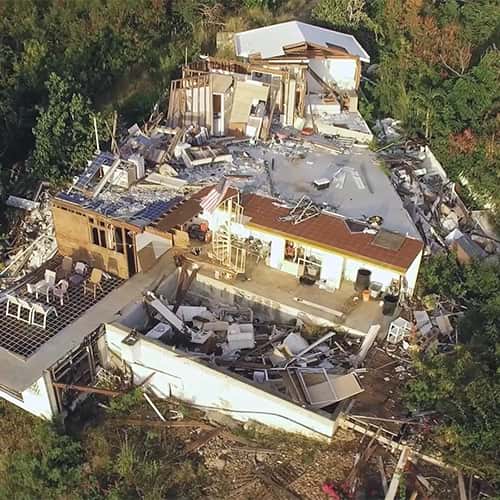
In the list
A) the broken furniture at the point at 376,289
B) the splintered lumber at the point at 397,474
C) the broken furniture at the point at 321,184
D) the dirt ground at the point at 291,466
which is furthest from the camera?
the broken furniture at the point at 321,184

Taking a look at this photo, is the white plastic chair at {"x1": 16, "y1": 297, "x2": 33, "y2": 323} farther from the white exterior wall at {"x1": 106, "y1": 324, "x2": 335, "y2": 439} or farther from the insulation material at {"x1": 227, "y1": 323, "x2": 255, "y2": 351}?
the insulation material at {"x1": 227, "y1": 323, "x2": 255, "y2": 351}

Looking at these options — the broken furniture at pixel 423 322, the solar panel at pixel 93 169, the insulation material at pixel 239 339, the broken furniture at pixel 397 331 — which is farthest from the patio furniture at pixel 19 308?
the broken furniture at pixel 423 322

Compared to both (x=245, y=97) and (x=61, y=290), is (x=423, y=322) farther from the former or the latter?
(x=245, y=97)

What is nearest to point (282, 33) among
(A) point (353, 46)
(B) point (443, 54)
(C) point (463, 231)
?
(A) point (353, 46)

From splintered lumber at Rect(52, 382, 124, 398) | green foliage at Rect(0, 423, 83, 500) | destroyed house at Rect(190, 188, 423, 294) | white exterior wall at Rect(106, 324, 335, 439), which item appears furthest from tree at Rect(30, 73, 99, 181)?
green foliage at Rect(0, 423, 83, 500)

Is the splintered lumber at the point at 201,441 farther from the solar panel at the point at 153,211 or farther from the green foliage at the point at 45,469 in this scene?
the solar panel at the point at 153,211

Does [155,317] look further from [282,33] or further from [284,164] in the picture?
A: [282,33]
